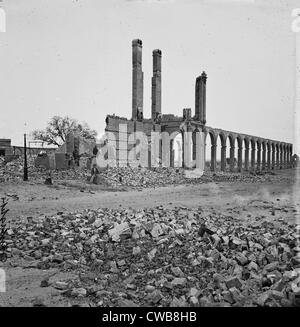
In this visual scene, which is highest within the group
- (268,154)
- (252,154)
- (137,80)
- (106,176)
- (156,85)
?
(156,85)

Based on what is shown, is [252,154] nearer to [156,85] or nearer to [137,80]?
[156,85]

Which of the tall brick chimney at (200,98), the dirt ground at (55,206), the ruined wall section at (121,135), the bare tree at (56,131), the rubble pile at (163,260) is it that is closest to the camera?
the rubble pile at (163,260)

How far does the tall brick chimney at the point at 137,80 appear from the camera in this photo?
823 inches

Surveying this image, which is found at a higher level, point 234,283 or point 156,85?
point 156,85

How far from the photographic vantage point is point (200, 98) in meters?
25.5

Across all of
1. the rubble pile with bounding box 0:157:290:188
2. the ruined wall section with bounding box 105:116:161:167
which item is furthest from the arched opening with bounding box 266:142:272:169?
the rubble pile with bounding box 0:157:290:188

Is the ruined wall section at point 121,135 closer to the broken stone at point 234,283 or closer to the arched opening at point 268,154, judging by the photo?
the broken stone at point 234,283

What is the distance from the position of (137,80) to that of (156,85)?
2774mm

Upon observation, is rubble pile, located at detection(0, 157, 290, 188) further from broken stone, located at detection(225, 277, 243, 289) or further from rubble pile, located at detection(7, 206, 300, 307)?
broken stone, located at detection(225, 277, 243, 289)

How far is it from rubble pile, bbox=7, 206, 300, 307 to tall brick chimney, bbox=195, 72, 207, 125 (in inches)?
804

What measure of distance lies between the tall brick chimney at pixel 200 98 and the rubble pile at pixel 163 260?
67.0ft

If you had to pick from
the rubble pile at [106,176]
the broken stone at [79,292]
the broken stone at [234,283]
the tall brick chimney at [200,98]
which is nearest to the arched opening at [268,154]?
the tall brick chimney at [200,98]

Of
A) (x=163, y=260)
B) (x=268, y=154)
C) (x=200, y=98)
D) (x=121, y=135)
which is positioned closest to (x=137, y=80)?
(x=121, y=135)
